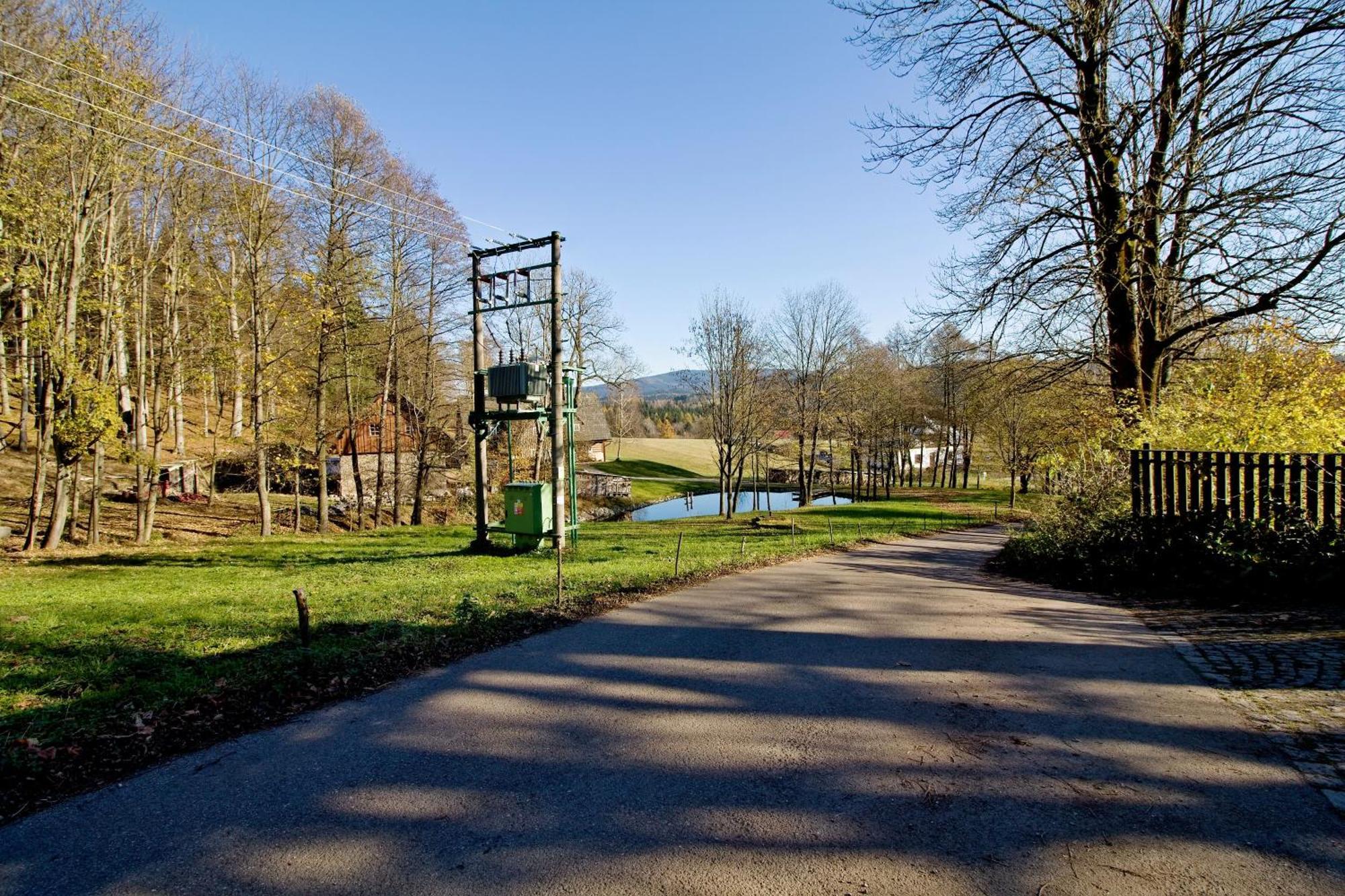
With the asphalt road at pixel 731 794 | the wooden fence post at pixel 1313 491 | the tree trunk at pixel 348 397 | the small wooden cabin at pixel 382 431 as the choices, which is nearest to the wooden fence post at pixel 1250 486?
the wooden fence post at pixel 1313 491

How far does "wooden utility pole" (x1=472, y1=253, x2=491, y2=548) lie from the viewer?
14.3 m

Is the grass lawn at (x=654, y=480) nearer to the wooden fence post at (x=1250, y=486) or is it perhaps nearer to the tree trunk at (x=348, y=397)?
the tree trunk at (x=348, y=397)

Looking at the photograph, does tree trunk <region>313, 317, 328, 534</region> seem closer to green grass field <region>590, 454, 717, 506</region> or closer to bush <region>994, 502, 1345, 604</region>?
bush <region>994, 502, 1345, 604</region>

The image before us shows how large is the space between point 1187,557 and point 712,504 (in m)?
41.8

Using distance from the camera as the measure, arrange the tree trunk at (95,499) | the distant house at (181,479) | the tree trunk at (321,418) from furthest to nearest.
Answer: the distant house at (181,479), the tree trunk at (321,418), the tree trunk at (95,499)

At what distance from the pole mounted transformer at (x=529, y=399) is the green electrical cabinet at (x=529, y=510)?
14 millimetres

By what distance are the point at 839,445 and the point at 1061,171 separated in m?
32.1

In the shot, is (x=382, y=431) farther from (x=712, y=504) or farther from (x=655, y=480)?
(x=655, y=480)

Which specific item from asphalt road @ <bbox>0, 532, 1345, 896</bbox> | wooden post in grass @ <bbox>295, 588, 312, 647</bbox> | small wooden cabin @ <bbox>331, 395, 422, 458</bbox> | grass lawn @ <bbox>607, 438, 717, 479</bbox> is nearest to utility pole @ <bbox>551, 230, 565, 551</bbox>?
wooden post in grass @ <bbox>295, 588, 312, 647</bbox>

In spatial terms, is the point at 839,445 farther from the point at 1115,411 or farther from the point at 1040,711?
the point at 1040,711

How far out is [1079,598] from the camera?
367 inches

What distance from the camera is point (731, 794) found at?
11.8ft

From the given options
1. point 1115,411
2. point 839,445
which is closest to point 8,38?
point 1115,411

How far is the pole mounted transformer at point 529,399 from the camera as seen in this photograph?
1331 centimetres
